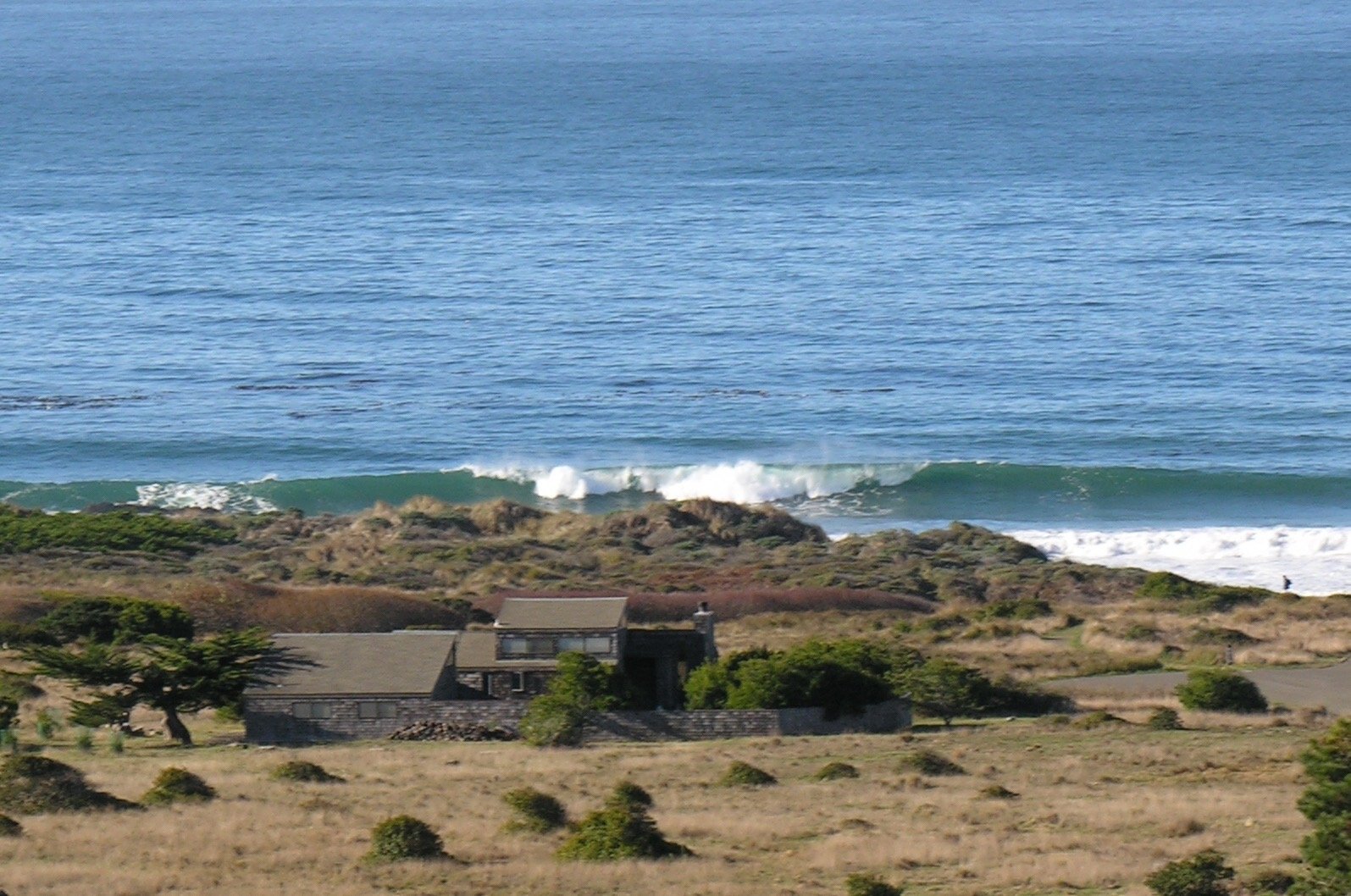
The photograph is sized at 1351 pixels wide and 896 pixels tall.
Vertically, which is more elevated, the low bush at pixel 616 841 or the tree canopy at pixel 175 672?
the tree canopy at pixel 175 672

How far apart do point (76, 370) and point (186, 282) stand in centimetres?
1733

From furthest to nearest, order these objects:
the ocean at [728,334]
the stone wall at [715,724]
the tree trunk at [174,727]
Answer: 1. the ocean at [728,334]
2. the stone wall at [715,724]
3. the tree trunk at [174,727]

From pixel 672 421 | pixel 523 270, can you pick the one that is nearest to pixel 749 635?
pixel 672 421

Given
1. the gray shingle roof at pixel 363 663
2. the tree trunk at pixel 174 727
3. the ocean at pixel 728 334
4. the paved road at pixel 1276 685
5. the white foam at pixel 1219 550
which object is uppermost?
the ocean at pixel 728 334

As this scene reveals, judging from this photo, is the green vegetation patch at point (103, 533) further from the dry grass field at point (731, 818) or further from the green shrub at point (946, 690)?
the green shrub at point (946, 690)

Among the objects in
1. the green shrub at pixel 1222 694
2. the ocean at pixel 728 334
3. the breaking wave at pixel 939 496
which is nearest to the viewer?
the green shrub at pixel 1222 694

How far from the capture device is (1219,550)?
6544cm

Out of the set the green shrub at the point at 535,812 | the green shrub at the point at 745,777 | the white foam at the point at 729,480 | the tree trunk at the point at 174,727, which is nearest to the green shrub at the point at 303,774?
the green shrub at the point at 535,812

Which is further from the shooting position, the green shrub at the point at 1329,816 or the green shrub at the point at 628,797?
the green shrub at the point at 628,797

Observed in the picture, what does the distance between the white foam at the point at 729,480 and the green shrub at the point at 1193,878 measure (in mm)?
50244

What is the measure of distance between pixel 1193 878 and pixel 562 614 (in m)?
17.2

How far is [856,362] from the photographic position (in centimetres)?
8738

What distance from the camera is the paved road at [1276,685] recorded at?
38.7 meters

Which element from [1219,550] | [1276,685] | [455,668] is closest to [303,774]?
[455,668]
